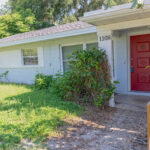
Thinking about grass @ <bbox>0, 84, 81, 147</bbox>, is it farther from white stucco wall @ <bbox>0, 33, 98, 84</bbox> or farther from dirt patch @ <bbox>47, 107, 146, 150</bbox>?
white stucco wall @ <bbox>0, 33, 98, 84</bbox>

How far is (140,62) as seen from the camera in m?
5.63

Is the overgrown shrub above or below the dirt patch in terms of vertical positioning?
above

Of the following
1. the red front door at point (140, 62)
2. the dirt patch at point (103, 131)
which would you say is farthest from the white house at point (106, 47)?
the dirt patch at point (103, 131)

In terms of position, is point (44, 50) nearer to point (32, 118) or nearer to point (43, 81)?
point (43, 81)

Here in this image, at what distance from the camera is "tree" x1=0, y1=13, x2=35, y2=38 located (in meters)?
16.7

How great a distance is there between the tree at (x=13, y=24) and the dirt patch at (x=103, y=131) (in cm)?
1574

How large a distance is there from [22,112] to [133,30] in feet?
15.3

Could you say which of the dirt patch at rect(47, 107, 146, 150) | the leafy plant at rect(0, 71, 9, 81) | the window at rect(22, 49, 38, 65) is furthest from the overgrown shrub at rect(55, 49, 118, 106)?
the leafy plant at rect(0, 71, 9, 81)

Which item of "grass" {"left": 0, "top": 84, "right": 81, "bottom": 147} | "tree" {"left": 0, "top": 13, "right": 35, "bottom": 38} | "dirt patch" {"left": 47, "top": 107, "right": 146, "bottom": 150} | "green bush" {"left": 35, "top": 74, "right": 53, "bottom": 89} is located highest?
"tree" {"left": 0, "top": 13, "right": 35, "bottom": 38}

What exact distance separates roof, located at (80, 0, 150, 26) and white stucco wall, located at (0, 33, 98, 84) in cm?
234

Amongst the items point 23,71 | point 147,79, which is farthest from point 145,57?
point 23,71

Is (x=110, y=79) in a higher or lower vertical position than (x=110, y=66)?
lower

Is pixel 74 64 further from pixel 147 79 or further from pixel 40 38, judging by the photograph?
pixel 40 38

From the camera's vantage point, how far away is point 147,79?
5.56 metres
